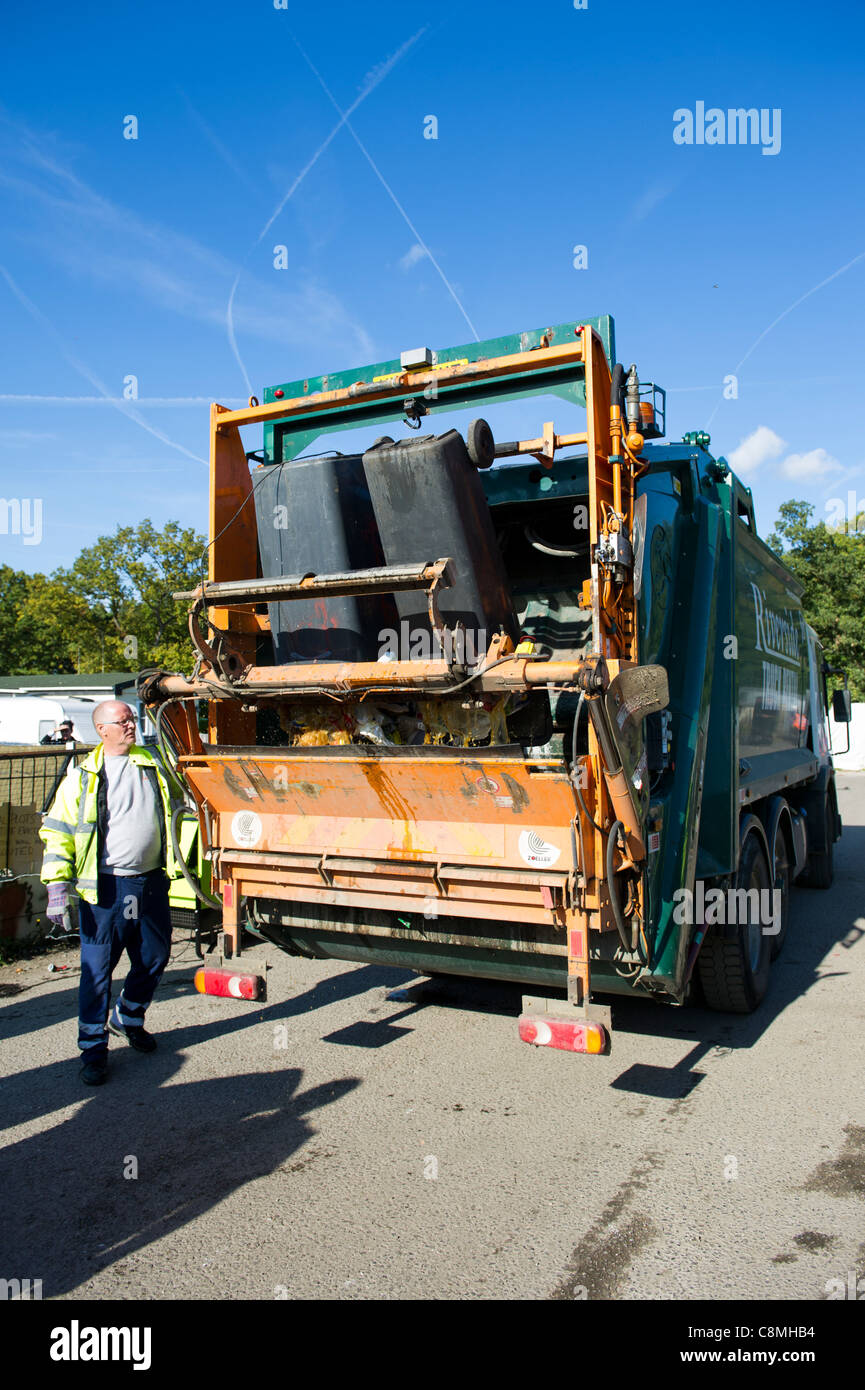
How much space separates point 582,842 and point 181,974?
3.80 m

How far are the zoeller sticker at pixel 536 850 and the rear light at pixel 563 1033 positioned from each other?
0.58 meters

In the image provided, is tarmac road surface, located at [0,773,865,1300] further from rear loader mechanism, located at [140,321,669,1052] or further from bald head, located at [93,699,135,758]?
bald head, located at [93,699,135,758]

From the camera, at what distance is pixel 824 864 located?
9203 mm

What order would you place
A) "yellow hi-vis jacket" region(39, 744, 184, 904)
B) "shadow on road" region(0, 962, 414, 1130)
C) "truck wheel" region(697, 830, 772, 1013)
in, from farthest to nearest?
"truck wheel" region(697, 830, 772, 1013) < "yellow hi-vis jacket" region(39, 744, 184, 904) < "shadow on road" region(0, 962, 414, 1130)

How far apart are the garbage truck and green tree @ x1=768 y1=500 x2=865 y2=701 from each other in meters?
28.7

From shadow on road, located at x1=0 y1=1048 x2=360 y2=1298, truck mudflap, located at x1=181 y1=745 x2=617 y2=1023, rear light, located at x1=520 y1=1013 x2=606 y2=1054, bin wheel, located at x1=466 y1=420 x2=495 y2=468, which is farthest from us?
bin wheel, located at x1=466 y1=420 x2=495 y2=468

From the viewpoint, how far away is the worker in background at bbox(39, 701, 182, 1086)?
4.47m

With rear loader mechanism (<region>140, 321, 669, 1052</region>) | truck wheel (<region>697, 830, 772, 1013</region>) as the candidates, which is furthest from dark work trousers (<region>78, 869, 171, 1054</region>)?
truck wheel (<region>697, 830, 772, 1013</region>)

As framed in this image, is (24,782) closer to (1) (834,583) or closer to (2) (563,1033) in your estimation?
(2) (563,1033)

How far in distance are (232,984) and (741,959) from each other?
2664 millimetres

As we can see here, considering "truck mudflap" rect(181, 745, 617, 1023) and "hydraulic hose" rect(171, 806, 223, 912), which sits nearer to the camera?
"truck mudflap" rect(181, 745, 617, 1023)

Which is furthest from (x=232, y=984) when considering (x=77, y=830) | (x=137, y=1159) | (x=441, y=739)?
(x=441, y=739)
